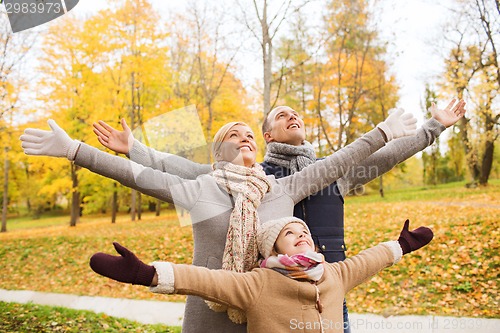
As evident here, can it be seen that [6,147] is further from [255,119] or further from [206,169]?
[206,169]

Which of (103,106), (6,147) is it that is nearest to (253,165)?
(103,106)

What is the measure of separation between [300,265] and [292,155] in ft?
2.92

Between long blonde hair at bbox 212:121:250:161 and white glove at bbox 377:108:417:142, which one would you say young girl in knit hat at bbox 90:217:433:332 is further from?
white glove at bbox 377:108:417:142

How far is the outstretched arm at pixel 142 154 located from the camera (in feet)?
7.66

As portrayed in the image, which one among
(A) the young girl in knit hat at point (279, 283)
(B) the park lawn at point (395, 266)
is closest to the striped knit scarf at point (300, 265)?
(A) the young girl in knit hat at point (279, 283)

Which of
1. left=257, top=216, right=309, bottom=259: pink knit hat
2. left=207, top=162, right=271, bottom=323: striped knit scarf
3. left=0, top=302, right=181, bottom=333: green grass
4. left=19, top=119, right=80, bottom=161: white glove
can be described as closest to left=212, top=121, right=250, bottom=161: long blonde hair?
left=207, top=162, right=271, bottom=323: striped knit scarf

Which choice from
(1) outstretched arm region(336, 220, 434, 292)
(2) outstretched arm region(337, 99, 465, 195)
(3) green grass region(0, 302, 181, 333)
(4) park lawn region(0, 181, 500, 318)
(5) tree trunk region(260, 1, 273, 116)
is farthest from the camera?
(5) tree trunk region(260, 1, 273, 116)

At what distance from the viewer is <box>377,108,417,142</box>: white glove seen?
7.77 feet

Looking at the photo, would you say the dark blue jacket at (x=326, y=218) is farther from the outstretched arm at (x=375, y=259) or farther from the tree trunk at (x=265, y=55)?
the tree trunk at (x=265, y=55)

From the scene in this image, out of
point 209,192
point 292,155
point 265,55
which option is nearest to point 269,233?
point 209,192

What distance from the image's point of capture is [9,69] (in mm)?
13125

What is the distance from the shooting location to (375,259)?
2.28 m

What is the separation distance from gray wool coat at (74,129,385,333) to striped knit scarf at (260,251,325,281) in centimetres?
35

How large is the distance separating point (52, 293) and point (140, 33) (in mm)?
9280
